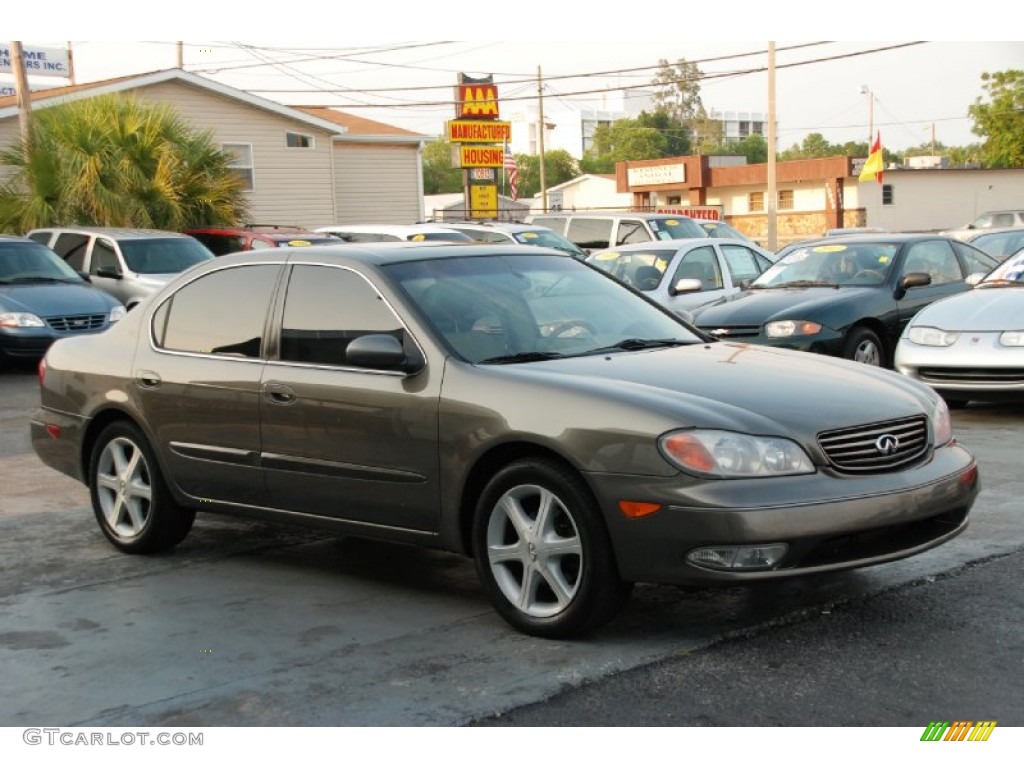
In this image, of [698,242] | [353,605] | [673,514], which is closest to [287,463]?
[353,605]

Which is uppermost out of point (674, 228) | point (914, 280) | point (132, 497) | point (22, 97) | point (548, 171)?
point (548, 171)

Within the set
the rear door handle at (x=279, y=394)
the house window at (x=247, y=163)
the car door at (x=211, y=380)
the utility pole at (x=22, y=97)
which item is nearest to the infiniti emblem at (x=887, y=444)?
the rear door handle at (x=279, y=394)

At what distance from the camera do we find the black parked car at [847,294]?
11891 mm

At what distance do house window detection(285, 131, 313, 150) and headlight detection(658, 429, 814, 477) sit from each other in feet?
103

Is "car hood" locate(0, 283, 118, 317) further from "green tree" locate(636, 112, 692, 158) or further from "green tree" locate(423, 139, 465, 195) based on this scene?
"green tree" locate(423, 139, 465, 195)

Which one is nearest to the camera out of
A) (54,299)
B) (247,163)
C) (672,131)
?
(54,299)

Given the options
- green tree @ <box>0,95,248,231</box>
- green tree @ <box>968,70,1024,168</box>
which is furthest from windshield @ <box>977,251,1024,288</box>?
green tree @ <box>968,70,1024,168</box>

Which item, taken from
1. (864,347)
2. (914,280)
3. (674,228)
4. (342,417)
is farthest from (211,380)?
(674,228)

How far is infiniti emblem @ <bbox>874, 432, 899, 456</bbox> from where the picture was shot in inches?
202

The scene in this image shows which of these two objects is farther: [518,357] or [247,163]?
[247,163]

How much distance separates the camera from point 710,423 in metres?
4.89

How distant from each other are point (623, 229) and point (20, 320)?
11135 millimetres

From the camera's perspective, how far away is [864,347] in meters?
12.2

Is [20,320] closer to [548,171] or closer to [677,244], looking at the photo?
[677,244]
